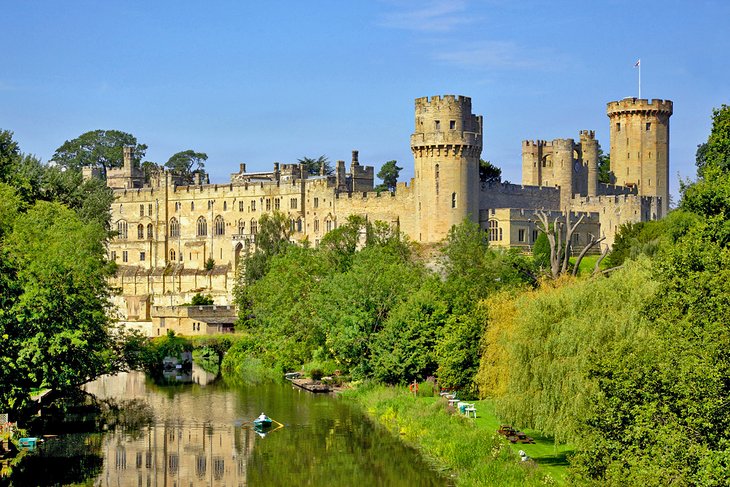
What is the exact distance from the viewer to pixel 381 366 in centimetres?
4644

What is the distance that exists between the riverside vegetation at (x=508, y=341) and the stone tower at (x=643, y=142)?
2443 centimetres

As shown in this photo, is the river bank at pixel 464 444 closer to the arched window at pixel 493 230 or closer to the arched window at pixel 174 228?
the arched window at pixel 493 230

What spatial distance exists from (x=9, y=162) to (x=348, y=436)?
2151cm

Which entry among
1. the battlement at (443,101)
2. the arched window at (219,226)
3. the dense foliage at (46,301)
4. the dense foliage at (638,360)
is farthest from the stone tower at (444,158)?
the dense foliage at (638,360)

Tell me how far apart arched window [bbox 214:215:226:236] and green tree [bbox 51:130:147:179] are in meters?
30.1

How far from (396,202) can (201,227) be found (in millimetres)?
21447

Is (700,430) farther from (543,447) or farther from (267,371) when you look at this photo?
(267,371)

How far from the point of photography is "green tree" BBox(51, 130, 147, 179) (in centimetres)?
12356

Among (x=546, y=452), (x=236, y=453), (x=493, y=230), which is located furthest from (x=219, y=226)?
(x=546, y=452)

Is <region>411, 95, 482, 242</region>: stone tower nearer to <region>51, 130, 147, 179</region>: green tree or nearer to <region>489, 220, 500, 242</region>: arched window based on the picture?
<region>489, 220, 500, 242</region>: arched window

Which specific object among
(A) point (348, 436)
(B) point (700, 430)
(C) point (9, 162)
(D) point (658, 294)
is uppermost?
(C) point (9, 162)

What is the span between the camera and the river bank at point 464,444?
29.7 m

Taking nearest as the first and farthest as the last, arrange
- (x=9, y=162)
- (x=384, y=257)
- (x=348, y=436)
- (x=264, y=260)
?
(x=348, y=436) → (x=9, y=162) → (x=384, y=257) → (x=264, y=260)

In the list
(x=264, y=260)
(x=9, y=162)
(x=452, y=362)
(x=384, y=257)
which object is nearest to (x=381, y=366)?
(x=452, y=362)
